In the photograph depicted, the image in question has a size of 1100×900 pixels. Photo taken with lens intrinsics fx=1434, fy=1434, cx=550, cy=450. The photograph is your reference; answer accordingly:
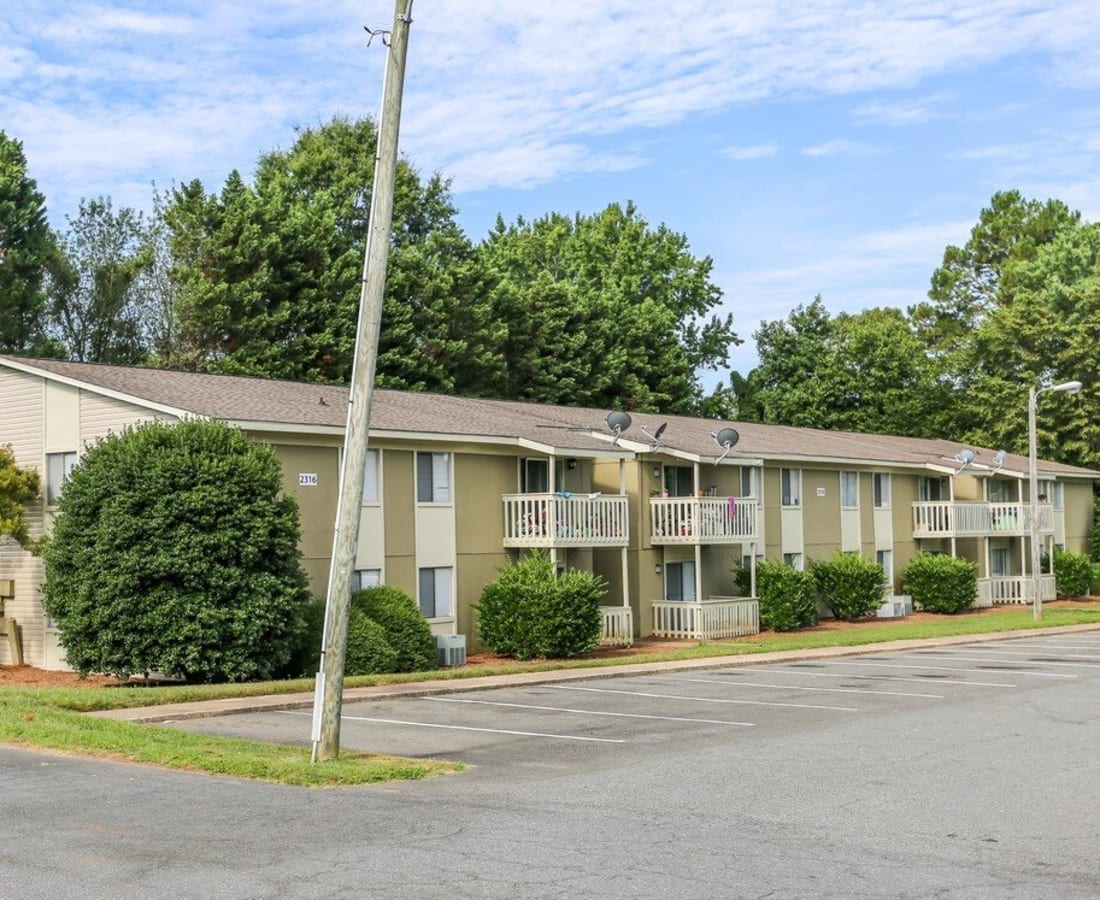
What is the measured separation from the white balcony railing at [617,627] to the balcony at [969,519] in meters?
17.8

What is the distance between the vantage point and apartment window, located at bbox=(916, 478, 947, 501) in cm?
4862

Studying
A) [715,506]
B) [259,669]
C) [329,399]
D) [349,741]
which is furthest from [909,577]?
[349,741]

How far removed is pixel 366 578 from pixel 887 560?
75.1 ft

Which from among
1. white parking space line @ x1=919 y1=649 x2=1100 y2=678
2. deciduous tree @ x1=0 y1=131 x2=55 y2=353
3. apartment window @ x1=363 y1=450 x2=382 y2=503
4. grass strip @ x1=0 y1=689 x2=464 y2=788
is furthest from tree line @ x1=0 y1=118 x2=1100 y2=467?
grass strip @ x1=0 y1=689 x2=464 y2=788

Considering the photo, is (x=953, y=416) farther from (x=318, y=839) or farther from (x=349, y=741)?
(x=318, y=839)

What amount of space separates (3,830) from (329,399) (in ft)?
67.0

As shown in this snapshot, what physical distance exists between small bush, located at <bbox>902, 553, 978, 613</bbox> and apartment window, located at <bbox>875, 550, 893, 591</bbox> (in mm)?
518

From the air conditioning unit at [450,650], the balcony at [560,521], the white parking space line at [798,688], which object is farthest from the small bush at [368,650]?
the balcony at [560,521]

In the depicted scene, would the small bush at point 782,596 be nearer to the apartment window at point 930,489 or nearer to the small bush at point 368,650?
the apartment window at point 930,489

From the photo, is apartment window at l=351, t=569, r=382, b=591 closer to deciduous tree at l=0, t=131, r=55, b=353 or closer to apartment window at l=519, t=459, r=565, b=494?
apartment window at l=519, t=459, r=565, b=494

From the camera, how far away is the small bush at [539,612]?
29.0 m

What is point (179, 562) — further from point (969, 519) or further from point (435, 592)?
point (969, 519)

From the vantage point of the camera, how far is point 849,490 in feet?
146

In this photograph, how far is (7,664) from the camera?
90.2 ft
